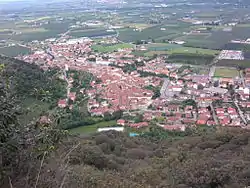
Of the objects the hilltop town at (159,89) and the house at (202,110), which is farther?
the house at (202,110)

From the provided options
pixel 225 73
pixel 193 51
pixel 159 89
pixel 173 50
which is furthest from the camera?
pixel 173 50

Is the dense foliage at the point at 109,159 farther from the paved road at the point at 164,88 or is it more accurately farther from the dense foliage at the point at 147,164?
the paved road at the point at 164,88

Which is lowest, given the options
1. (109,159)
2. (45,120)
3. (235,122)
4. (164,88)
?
(164,88)

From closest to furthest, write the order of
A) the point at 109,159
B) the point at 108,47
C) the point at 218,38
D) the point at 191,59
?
1. the point at 109,159
2. the point at 191,59
3. the point at 108,47
4. the point at 218,38

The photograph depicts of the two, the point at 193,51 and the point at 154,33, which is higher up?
the point at 154,33

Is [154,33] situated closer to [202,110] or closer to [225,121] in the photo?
[202,110]

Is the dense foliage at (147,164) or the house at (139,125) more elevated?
the dense foliage at (147,164)

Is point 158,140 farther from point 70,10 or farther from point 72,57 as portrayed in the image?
point 70,10

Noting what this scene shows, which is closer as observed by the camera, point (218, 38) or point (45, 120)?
point (45, 120)

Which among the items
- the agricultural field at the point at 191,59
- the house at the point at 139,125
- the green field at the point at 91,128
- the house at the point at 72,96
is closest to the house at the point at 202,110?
the house at the point at 139,125

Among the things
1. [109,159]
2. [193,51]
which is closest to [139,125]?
[109,159]
